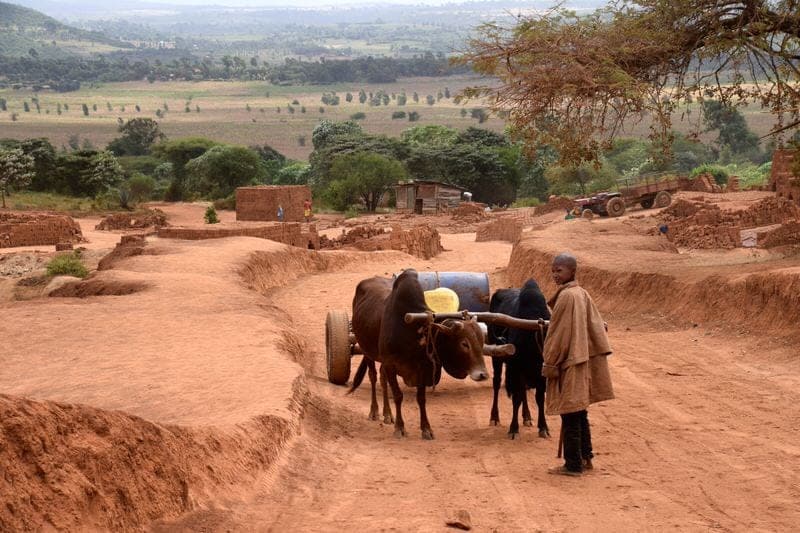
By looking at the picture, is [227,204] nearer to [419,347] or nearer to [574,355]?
[419,347]

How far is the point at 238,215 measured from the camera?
43.0 m

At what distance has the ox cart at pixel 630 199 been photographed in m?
46.9

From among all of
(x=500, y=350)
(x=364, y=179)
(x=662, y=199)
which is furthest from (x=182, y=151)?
(x=500, y=350)

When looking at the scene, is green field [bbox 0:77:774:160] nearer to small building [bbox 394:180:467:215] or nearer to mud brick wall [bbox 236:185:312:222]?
small building [bbox 394:180:467:215]

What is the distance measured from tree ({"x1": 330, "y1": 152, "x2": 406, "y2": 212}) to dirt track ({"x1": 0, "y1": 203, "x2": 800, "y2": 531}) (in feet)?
146

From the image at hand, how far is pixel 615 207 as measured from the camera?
47031mm

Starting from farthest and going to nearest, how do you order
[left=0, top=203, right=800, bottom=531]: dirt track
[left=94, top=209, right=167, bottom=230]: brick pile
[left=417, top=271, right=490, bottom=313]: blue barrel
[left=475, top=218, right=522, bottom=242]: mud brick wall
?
[left=94, top=209, right=167, bottom=230]: brick pile → [left=475, top=218, right=522, bottom=242]: mud brick wall → [left=417, top=271, right=490, bottom=313]: blue barrel → [left=0, top=203, right=800, bottom=531]: dirt track

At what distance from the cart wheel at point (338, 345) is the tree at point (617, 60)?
8.80 meters

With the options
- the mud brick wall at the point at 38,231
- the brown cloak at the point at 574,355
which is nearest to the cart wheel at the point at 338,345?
the brown cloak at the point at 574,355

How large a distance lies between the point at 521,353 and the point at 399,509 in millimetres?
3277

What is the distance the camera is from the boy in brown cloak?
929 cm

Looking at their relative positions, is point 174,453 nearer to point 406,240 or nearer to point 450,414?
point 450,414

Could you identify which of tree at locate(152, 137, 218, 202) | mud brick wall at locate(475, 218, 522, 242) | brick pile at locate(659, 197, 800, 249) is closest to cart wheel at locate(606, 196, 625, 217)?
mud brick wall at locate(475, 218, 522, 242)

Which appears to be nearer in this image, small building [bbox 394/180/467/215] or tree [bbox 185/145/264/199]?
small building [bbox 394/180/467/215]
